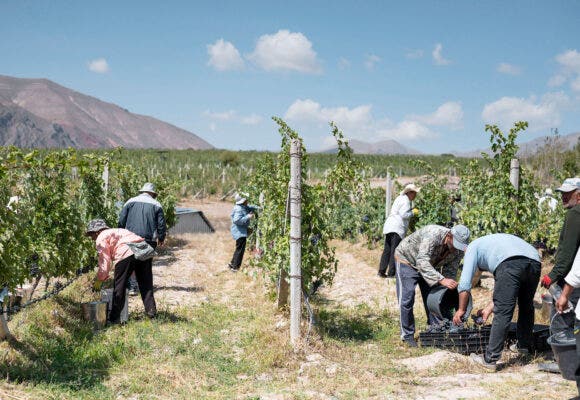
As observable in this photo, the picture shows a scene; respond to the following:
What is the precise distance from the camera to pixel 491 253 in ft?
14.8

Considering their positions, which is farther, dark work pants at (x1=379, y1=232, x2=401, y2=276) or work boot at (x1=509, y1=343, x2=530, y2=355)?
dark work pants at (x1=379, y1=232, x2=401, y2=276)

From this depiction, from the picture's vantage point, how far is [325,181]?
6141 mm

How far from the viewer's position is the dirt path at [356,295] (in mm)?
4020

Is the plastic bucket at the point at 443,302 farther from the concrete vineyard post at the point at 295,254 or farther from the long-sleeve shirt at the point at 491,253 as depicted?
the concrete vineyard post at the point at 295,254

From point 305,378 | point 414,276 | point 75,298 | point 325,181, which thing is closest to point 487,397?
point 305,378

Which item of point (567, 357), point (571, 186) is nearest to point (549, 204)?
point (571, 186)

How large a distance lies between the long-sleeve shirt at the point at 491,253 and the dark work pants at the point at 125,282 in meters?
3.37

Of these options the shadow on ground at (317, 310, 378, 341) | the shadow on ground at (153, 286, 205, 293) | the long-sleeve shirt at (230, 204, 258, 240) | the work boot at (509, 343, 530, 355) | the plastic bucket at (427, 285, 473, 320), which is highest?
the long-sleeve shirt at (230, 204, 258, 240)

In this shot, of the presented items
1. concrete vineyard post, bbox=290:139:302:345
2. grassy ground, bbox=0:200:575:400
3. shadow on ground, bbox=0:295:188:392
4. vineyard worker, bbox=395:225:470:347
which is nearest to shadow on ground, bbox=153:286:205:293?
grassy ground, bbox=0:200:575:400

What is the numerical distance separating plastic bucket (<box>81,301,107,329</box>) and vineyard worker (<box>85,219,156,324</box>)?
6.0 inches

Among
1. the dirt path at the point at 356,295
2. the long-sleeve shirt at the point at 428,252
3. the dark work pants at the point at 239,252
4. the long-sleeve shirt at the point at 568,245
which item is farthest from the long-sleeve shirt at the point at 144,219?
the long-sleeve shirt at the point at 568,245

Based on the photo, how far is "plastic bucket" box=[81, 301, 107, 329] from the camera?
5.74m

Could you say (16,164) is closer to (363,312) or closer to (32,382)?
(32,382)

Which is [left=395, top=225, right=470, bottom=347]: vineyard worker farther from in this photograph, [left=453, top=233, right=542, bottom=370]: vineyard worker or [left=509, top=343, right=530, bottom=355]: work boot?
[left=509, top=343, right=530, bottom=355]: work boot
